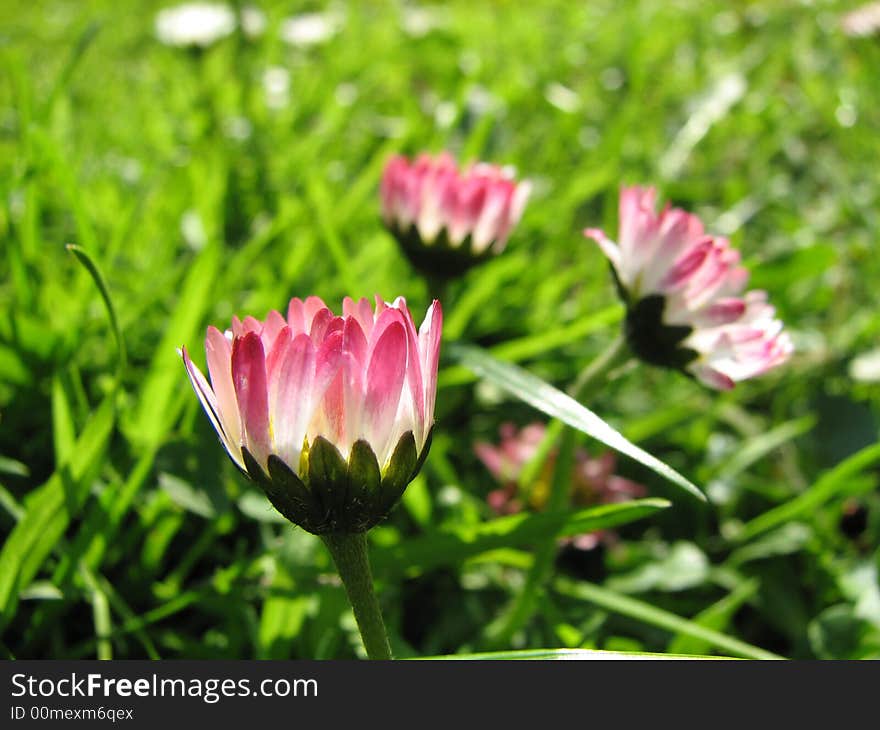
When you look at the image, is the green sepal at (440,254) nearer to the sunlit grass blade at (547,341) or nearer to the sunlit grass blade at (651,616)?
the sunlit grass blade at (547,341)

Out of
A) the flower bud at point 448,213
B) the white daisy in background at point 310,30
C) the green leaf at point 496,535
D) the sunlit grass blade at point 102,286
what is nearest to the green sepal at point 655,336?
the green leaf at point 496,535

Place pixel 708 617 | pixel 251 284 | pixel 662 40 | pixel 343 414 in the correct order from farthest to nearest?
pixel 662 40 → pixel 251 284 → pixel 708 617 → pixel 343 414

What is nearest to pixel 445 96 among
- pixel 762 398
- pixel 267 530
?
pixel 762 398

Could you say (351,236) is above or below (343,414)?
above

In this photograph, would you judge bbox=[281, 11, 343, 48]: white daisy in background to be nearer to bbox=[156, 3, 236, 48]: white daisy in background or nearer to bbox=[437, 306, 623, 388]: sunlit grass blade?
bbox=[156, 3, 236, 48]: white daisy in background

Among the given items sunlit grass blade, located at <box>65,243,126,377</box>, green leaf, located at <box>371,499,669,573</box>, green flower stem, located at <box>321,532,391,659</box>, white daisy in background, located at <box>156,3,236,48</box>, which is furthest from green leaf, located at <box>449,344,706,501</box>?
white daisy in background, located at <box>156,3,236,48</box>

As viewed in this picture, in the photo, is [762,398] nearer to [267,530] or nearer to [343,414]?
[267,530]

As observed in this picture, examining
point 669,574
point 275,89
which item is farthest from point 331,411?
point 275,89
